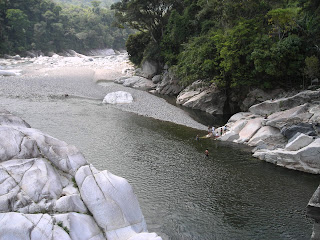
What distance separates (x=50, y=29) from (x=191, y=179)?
118716mm

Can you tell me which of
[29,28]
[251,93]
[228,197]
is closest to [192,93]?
[251,93]

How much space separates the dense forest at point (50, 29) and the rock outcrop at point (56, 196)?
92642 millimetres

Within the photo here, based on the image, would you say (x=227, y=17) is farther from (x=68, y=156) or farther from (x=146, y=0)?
(x=68, y=156)

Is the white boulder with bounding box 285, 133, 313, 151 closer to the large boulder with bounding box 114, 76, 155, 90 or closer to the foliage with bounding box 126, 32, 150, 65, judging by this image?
the large boulder with bounding box 114, 76, 155, 90

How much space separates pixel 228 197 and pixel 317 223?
7798 mm

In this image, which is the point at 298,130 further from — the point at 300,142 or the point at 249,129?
the point at 249,129

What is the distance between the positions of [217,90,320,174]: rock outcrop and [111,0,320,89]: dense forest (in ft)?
15.9

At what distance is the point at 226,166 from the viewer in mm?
26359

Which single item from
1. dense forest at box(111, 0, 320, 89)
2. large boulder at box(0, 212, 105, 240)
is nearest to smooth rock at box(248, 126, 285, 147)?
dense forest at box(111, 0, 320, 89)

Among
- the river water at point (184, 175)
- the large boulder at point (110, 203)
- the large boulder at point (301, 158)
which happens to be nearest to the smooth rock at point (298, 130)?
the large boulder at point (301, 158)

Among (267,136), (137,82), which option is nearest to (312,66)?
(267,136)

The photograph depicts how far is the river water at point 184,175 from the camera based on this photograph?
18016mm

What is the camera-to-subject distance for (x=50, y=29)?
411 feet

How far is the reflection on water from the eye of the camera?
706 inches
